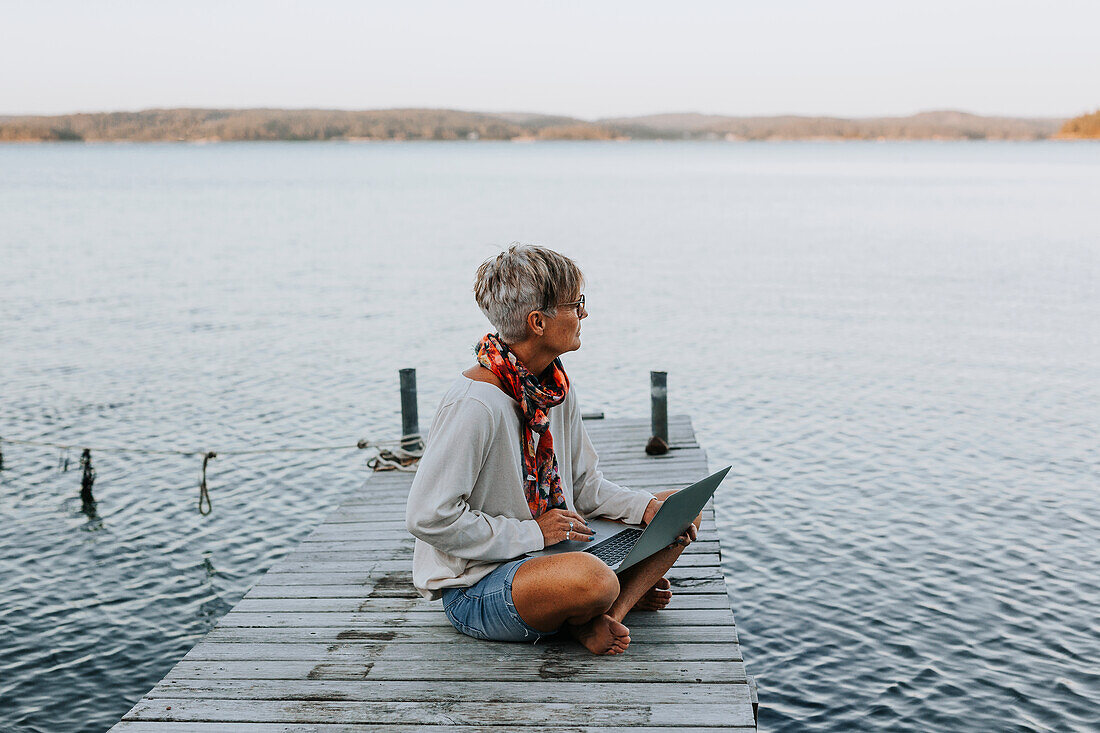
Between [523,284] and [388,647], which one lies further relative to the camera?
[388,647]

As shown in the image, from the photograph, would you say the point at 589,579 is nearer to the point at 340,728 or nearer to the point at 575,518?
the point at 575,518

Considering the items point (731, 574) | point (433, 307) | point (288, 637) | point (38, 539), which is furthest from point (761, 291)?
point (288, 637)

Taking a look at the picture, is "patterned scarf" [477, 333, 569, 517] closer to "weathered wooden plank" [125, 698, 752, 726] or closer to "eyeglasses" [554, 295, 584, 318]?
"eyeglasses" [554, 295, 584, 318]

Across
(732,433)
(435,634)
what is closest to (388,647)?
(435,634)

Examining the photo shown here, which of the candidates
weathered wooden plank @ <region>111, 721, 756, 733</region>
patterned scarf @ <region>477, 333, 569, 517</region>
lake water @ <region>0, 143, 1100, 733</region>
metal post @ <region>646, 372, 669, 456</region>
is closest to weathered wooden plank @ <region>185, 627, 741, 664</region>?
weathered wooden plank @ <region>111, 721, 756, 733</region>

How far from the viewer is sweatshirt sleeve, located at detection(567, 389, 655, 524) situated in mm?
4496

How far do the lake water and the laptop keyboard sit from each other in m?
1.57

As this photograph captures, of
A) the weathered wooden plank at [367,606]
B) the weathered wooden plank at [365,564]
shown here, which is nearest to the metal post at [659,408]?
the weathered wooden plank at [365,564]

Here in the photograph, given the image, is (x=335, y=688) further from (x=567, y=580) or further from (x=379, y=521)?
(x=379, y=521)

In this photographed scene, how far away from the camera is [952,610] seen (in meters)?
8.05

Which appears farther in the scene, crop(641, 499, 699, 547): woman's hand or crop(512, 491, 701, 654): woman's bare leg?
crop(641, 499, 699, 547): woman's hand

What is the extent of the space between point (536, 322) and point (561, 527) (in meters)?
0.90

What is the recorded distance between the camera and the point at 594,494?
456cm

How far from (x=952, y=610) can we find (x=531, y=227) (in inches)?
1662
